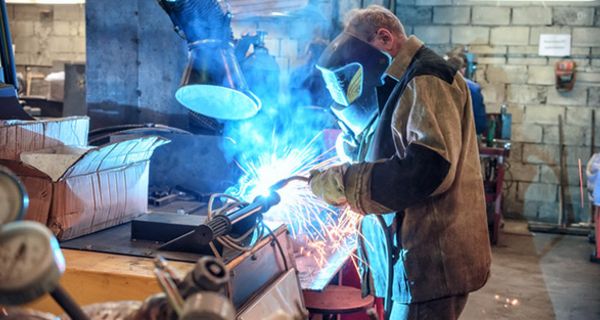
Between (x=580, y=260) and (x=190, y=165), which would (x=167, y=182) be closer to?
(x=190, y=165)

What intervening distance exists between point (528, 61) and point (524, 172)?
1371mm

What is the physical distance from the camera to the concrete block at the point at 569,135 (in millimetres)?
7262

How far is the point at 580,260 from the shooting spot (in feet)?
19.5

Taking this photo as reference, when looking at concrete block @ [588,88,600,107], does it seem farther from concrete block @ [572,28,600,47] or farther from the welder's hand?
the welder's hand

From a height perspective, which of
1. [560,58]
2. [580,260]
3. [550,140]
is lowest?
[580,260]

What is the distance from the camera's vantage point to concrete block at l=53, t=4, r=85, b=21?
34.9 ft

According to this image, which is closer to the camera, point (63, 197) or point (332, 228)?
point (63, 197)

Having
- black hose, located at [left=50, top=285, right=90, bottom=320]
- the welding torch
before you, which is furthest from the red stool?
black hose, located at [left=50, top=285, right=90, bottom=320]

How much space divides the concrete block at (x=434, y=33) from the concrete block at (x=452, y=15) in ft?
0.31

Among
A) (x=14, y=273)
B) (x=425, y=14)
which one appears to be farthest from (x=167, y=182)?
(x=425, y=14)

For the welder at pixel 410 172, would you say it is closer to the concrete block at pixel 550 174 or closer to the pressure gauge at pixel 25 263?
the pressure gauge at pixel 25 263

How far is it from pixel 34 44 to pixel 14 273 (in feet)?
37.8

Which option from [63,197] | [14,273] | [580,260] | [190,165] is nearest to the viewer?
[14,273]

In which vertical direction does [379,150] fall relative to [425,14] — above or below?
below
